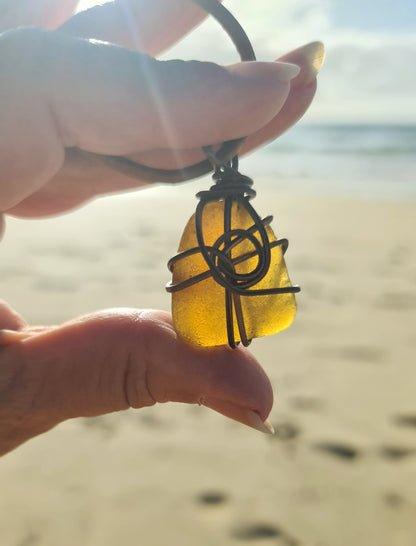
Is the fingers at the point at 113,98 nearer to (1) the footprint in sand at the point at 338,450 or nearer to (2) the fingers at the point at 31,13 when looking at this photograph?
(2) the fingers at the point at 31,13

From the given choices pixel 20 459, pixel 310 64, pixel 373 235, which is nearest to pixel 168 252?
pixel 373 235

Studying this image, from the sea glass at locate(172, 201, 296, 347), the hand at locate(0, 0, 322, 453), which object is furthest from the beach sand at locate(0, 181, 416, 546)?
the sea glass at locate(172, 201, 296, 347)

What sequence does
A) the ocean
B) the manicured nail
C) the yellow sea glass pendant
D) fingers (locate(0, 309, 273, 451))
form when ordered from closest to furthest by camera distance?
the yellow sea glass pendant → fingers (locate(0, 309, 273, 451)) → the manicured nail → the ocean

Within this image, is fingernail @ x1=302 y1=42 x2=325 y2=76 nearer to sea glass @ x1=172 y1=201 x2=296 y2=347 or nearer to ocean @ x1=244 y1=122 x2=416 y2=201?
sea glass @ x1=172 y1=201 x2=296 y2=347

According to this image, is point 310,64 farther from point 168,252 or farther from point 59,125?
point 168,252

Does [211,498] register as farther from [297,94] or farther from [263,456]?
[297,94]

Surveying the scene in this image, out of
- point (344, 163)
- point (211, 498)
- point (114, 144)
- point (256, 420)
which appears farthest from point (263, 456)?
point (344, 163)

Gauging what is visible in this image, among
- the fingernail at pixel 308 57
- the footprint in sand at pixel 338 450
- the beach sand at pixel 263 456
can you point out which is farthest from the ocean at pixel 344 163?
the fingernail at pixel 308 57
